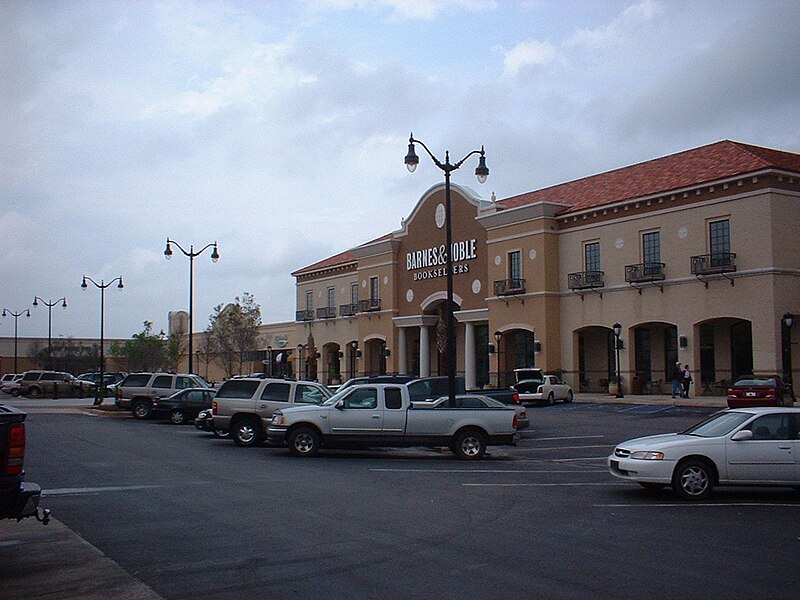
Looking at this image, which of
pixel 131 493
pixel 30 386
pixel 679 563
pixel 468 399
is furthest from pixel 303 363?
pixel 679 563

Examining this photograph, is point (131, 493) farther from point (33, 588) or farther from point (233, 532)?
point (33, 588)

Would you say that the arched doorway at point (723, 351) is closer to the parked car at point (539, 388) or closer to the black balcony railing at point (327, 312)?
the parked car at point (539, 388)

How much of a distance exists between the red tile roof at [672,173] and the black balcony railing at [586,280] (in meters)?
3.63

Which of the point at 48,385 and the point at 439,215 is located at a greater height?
the point at 439,215

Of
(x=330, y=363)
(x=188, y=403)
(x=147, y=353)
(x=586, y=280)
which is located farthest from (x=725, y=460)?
(x=147, y=353)

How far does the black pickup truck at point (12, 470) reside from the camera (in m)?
7.68

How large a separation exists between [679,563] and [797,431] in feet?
18.5

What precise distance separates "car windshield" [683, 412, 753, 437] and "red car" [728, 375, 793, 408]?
1813cm

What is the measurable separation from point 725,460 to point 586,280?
33274mm

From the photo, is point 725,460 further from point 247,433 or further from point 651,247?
point 651,247

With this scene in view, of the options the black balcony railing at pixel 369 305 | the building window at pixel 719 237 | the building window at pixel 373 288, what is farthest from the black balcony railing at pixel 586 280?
the building window at pixel 373 288

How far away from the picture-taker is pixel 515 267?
49.7 meters

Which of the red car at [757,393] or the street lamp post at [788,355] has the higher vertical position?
the street lamp post at [788,355]

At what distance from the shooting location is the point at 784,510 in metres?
12.2
